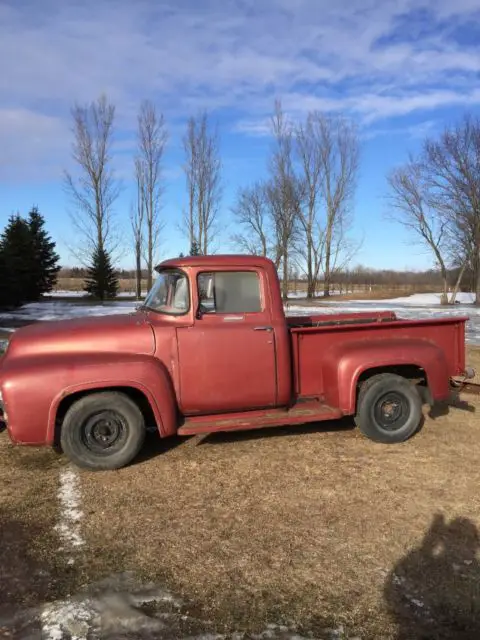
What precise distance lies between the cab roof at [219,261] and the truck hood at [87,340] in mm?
713

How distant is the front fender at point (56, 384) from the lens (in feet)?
14.1

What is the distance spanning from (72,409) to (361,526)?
8.38 feet

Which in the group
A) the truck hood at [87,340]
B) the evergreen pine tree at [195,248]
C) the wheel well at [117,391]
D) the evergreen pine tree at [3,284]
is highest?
the evergreen pine tree at [195,248]

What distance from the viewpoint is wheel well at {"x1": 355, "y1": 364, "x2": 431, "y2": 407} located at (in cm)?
531

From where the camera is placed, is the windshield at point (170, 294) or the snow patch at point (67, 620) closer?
the snow patch at point (67, 620)

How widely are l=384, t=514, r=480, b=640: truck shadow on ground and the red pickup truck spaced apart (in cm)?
178

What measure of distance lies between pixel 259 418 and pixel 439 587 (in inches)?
92.4

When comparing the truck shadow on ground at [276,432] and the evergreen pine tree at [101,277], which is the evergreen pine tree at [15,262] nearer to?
the evergreen pine tree at [101,277]

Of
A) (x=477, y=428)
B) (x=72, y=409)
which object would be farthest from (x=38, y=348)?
(x=477, y=428)

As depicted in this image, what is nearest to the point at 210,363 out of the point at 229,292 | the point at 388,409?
the point at 229,292

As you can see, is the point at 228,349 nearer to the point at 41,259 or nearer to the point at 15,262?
the point at 15,262

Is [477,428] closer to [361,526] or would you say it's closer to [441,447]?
[441,447]

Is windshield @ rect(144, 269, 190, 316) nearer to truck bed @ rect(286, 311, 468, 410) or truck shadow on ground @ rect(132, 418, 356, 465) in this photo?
truck bed @ rect(286, 311, 468, 410)


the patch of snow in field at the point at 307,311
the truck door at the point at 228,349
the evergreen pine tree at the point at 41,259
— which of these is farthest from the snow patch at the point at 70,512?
the evergreen pine tree at the point at 41,259
